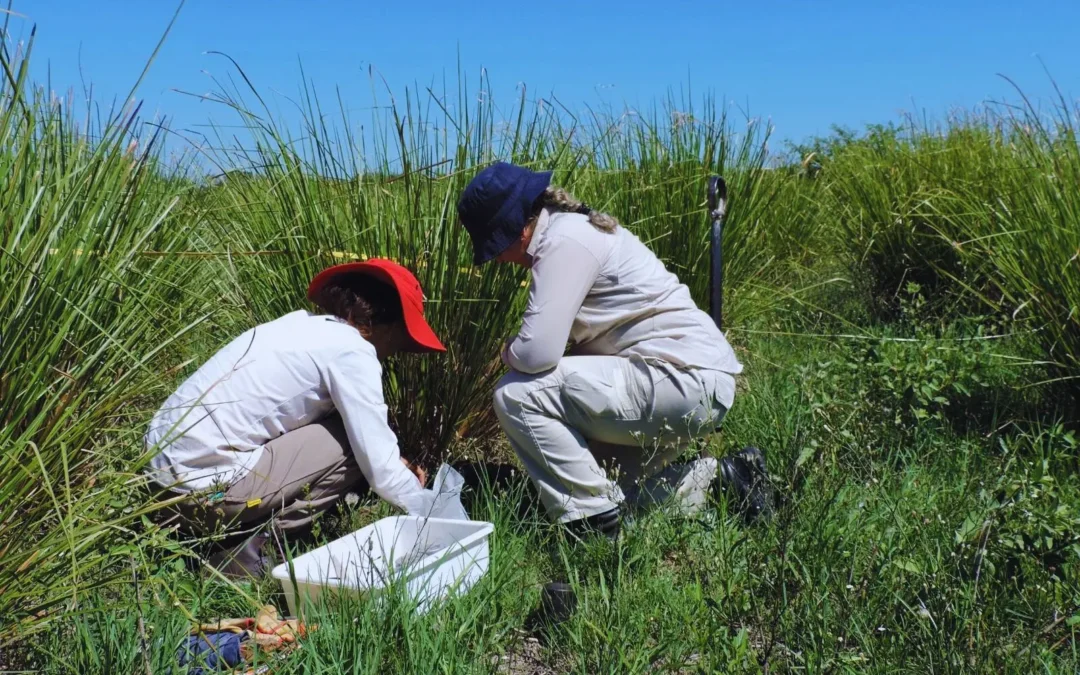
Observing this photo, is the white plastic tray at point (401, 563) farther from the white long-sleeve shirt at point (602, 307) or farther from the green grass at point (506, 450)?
the white long-sleeve shirt at point (602, 307)

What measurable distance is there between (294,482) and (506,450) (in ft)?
3.87

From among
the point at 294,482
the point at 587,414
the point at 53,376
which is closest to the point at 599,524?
the point at 587,414

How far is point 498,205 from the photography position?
292 cm

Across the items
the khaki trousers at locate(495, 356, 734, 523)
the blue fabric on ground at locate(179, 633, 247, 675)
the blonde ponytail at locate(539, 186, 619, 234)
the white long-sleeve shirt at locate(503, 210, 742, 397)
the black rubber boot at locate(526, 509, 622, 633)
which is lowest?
the black rubber boot at locate(526, 509, 622, 633)

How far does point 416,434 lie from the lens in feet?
11.3

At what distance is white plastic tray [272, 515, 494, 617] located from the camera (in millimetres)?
2189

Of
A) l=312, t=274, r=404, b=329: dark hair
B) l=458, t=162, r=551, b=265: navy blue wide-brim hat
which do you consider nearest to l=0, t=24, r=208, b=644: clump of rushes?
l=312, t=274, r=404, b=329: dark hair

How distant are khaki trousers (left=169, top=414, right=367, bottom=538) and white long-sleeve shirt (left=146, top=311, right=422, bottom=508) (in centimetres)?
6

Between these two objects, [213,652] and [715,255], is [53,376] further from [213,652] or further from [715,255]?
[715,255]

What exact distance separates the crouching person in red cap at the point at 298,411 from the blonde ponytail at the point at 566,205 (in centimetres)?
49

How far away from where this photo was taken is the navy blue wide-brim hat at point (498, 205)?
291 centimetres

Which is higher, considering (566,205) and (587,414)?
(566,205)

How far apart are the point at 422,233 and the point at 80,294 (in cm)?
140

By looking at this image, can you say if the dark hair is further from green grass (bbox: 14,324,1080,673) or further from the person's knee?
green grass (bbox: 14,324,1080,673)
